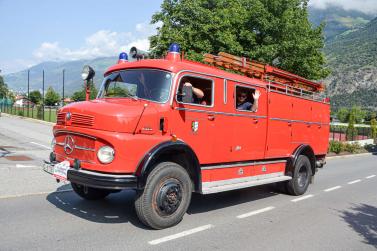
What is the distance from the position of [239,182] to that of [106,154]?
9.89ft

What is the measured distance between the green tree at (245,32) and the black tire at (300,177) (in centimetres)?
1048

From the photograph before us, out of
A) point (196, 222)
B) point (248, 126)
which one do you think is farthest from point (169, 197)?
point (248, 126)

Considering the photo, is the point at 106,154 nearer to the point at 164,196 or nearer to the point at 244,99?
the point at 164,196

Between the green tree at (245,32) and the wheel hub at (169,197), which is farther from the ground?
the green tree at (245,32)

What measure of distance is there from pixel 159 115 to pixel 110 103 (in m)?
0.84

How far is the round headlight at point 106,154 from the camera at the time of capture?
5.43m

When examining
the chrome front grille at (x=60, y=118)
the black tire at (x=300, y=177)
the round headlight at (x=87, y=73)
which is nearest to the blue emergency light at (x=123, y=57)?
the round headlight at (x=87, y=73)

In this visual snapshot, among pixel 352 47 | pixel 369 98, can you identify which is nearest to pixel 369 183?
pixel 369 98

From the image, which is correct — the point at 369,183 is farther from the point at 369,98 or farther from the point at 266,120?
the point at 369,98

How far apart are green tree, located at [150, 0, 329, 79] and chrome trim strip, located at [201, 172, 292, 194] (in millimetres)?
11261

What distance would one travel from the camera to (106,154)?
5.45 m

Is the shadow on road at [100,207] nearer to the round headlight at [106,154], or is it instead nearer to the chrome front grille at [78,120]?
the round headlight at [106,154]

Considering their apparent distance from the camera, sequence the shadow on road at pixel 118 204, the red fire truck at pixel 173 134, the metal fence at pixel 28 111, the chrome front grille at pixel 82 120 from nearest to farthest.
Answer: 1. the red fire truck at pixel 173 134
2. the chrome front grille at pixel 82 120
3. the shadow on road at pixel 118 204
4. the metal fence at pixel 28 111

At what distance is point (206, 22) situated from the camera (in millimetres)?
20375
